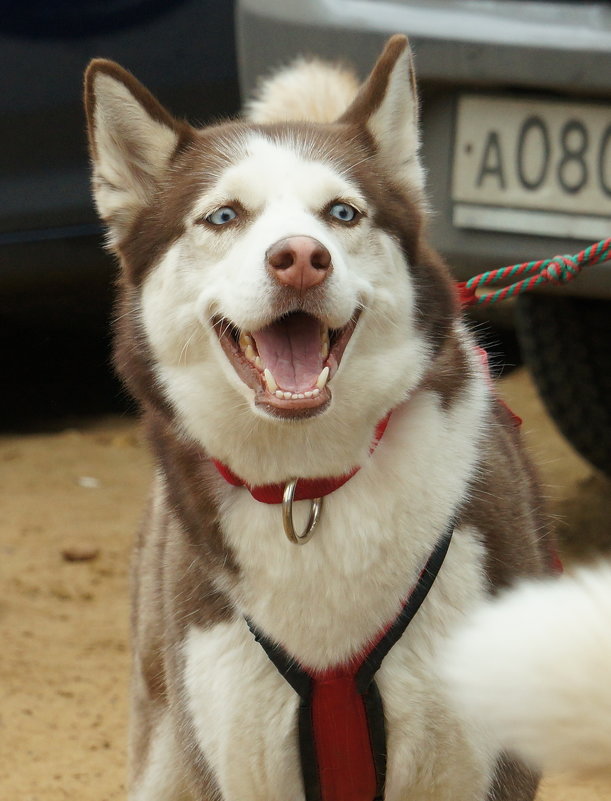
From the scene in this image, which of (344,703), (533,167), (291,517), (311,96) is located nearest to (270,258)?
(291,517)

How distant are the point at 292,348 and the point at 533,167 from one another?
48.4 inches

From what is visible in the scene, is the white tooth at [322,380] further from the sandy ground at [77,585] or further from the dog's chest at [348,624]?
the sandy ground at [77,585]

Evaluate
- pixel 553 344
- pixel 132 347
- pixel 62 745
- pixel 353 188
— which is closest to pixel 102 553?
pixel 62 745

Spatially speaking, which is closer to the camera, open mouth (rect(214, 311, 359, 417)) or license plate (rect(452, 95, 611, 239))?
open mouth (rect(214, 311, 359, 417))

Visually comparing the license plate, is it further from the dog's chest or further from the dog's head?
the dog's chest

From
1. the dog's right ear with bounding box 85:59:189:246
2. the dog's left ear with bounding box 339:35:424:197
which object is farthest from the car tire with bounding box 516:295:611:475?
the dog's right ear with bounding box 85:59:189:246

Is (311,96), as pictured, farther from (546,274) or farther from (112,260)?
(112,260)

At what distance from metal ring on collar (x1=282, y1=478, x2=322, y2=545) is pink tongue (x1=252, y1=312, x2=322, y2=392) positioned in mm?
203

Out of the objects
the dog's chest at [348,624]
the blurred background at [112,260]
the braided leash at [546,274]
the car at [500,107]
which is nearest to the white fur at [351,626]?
the dog's chest at [348,624]

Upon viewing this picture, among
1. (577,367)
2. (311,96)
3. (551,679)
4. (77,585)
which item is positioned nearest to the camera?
(551,679)

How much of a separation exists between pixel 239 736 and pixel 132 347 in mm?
723

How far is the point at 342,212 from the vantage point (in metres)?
2.34

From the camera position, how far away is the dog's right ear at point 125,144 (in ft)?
8.05

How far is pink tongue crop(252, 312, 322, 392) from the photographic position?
2219mm
